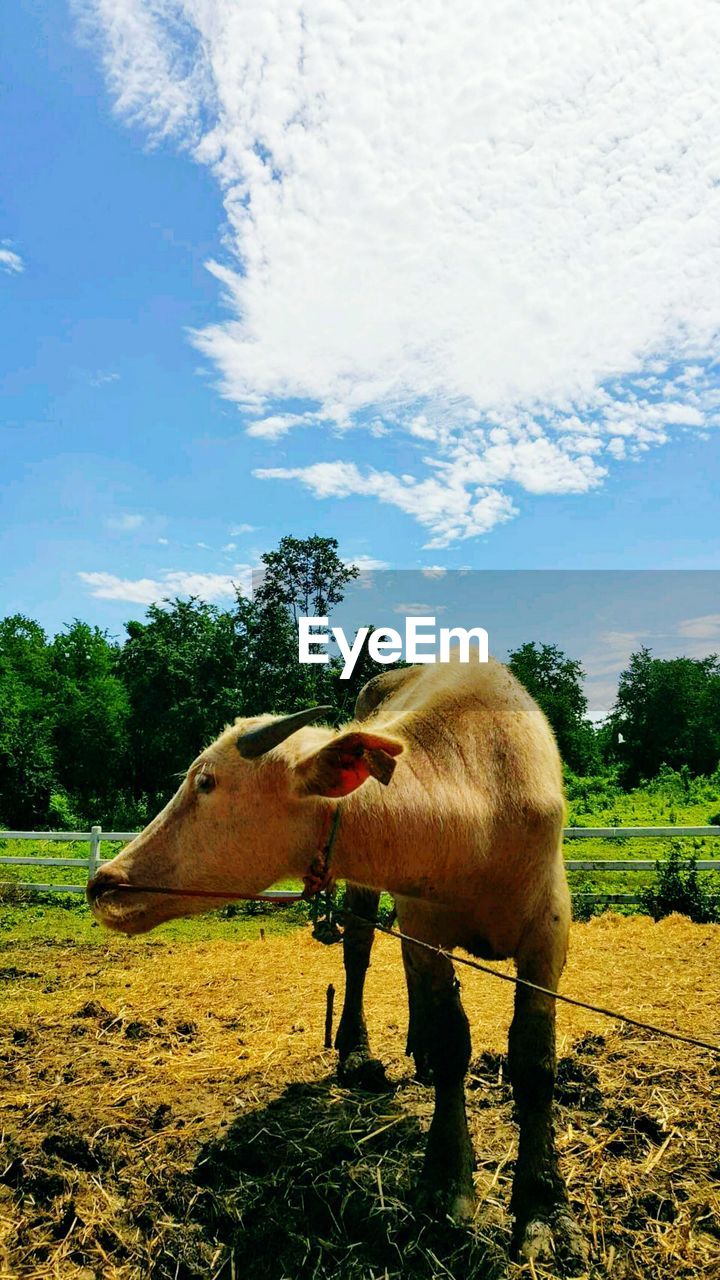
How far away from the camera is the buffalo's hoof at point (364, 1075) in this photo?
202 inches

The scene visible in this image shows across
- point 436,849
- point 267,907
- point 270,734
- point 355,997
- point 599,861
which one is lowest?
point 267,907

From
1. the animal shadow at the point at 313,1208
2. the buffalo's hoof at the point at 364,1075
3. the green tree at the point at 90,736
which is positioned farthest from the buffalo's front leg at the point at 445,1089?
the green tree at the point at 90,736

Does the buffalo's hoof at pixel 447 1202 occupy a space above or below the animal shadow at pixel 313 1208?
above

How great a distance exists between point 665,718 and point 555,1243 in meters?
31.0

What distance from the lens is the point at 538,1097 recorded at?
3766 millimetres

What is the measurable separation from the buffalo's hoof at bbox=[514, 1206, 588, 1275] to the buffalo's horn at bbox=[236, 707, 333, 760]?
94.7 inches

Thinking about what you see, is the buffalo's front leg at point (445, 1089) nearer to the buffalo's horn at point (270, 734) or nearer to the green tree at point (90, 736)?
the buffalo's horn at point (270, 734)

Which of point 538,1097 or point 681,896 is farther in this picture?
point 681,896

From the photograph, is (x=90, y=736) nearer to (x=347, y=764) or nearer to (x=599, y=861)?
(x=599, y=861)

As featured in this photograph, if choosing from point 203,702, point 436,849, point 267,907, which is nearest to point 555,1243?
point 436,849

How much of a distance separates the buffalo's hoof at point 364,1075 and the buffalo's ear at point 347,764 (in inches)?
112

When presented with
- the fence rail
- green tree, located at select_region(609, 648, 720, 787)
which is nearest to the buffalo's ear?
the fence rail

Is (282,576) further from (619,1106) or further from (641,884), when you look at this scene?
(619,1106)

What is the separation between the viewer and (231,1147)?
436 cm
